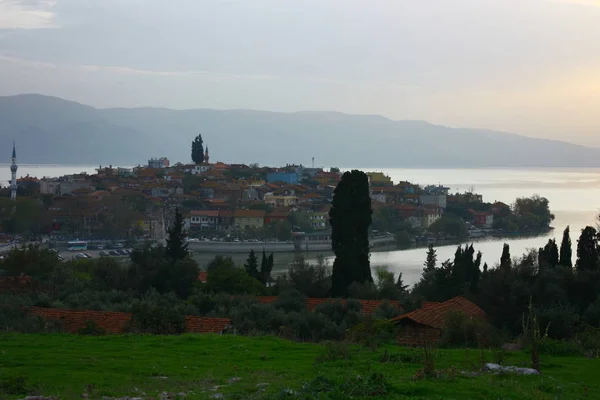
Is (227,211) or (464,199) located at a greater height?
(464,199)

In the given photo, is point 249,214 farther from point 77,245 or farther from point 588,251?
point 588,251

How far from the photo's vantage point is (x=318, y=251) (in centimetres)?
4072

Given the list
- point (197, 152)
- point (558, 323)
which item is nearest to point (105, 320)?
point (558, 323)

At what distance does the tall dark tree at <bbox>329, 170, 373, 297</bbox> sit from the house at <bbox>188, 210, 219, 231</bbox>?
31378 mm

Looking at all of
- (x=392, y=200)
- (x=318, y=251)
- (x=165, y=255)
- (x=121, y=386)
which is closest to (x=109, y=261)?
(x=165, y=255)

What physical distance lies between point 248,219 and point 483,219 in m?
16.6

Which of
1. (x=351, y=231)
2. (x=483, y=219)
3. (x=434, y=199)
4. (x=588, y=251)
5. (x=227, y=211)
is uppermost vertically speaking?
(x=434, y=199)

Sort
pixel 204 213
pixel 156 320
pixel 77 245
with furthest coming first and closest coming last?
pixel 204 213
pixel 77 245
pixel 156 320

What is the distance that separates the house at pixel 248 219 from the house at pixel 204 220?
1299 mm

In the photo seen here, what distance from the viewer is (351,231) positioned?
16.7 metres

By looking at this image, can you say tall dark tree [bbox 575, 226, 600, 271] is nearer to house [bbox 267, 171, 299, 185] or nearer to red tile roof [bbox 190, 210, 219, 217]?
red tile roof [bbox 190, 210, 219, 217]

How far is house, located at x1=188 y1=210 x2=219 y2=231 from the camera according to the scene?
48344mm

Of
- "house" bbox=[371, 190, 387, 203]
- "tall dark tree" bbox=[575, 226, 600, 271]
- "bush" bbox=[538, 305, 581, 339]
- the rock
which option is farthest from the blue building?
the rock

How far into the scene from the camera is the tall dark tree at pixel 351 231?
15.9 meters
